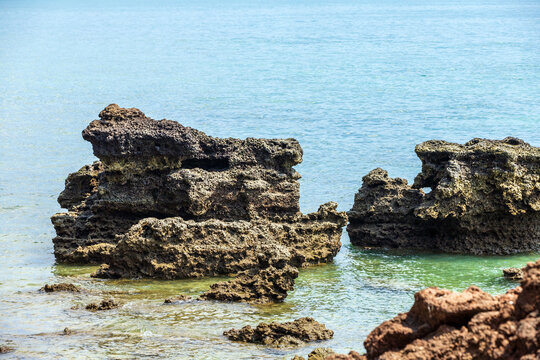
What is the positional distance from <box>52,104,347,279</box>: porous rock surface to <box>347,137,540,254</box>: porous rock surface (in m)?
0.99

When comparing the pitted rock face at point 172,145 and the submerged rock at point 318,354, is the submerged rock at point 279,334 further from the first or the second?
the pitted rock face at point 172,145

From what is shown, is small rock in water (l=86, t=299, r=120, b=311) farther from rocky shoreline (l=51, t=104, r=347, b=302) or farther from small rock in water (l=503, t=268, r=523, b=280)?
small rock in water (l=503, t=268, r=523, b=280)

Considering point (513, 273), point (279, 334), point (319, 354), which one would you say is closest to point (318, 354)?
point (319, 354)

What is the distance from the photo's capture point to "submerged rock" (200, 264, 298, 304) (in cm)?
1051

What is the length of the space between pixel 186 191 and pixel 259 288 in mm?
2755

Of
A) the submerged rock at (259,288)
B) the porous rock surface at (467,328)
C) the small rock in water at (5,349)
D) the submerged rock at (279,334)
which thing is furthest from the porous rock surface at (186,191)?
the porous rock surface at (467,328)

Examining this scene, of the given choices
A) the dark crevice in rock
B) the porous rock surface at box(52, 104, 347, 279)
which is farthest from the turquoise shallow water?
the dark crevice in rock

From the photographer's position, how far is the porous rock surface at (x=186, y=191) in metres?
12.9

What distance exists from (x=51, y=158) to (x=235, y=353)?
21791mm

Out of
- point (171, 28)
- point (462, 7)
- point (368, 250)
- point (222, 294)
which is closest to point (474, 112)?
point (368, 250)

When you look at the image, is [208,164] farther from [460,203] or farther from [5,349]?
[5,349]

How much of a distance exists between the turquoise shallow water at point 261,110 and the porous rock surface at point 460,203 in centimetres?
40

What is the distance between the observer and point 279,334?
8.76m

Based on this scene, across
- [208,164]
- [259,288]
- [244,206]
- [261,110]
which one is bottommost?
[259,288]
